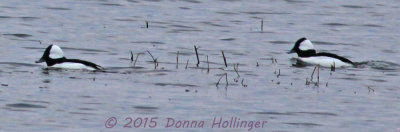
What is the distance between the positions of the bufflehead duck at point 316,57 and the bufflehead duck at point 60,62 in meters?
4.23

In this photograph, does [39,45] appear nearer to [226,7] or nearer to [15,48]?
[15,48]

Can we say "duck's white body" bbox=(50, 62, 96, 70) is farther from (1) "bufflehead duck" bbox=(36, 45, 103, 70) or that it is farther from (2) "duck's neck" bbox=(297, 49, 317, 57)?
(2) "duck's neck" bbox=(297, 49, 317, 57)

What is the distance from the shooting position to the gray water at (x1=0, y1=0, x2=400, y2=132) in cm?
1375

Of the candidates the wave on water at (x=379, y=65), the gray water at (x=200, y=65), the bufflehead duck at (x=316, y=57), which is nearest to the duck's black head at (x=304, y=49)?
the bufflehead duck at (x=316, y=57)

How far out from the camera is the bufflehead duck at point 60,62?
17.7 meters

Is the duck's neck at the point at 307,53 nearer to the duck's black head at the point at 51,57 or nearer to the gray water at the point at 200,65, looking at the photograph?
the gray water at the point at 200,65

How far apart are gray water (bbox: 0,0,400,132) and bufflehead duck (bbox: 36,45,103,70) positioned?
16cm

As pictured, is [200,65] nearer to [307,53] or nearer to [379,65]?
[307,53]

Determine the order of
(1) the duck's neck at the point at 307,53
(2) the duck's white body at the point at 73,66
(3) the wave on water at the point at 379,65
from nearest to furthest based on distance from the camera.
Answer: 1. (2) the duck's white body at the point at 73,66
2. (3) the wave on water at the point at 379,65
3. (1) the duck's neck at the point at 307,53

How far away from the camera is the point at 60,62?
18359 mm

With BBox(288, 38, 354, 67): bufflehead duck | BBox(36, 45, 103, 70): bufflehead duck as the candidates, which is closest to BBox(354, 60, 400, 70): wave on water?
BBox(288, 38, 354, 67): bufflehead duck

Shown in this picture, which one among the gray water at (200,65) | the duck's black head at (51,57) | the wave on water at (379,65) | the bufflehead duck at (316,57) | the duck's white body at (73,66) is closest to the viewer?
the gray water at (200,65)

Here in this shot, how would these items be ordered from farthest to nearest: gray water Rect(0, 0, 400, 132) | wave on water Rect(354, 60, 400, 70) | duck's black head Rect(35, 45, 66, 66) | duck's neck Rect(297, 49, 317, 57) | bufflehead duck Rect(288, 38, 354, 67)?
duck's neck Rect(297, 49, 317, 57) < wave on water Rect(354, 60, 400, 70) < bufflehead duck Rect(288, 38, 354, 67) < duck's black head Rect(35, 45, 66, 66) < gray water Rect(0, 0, 400, 132)

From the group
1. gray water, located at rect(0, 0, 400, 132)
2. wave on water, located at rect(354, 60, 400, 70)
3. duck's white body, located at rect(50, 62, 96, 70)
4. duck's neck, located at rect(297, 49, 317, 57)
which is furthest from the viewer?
A: duck's neck, located at rect(297, 49, 317, 57)
